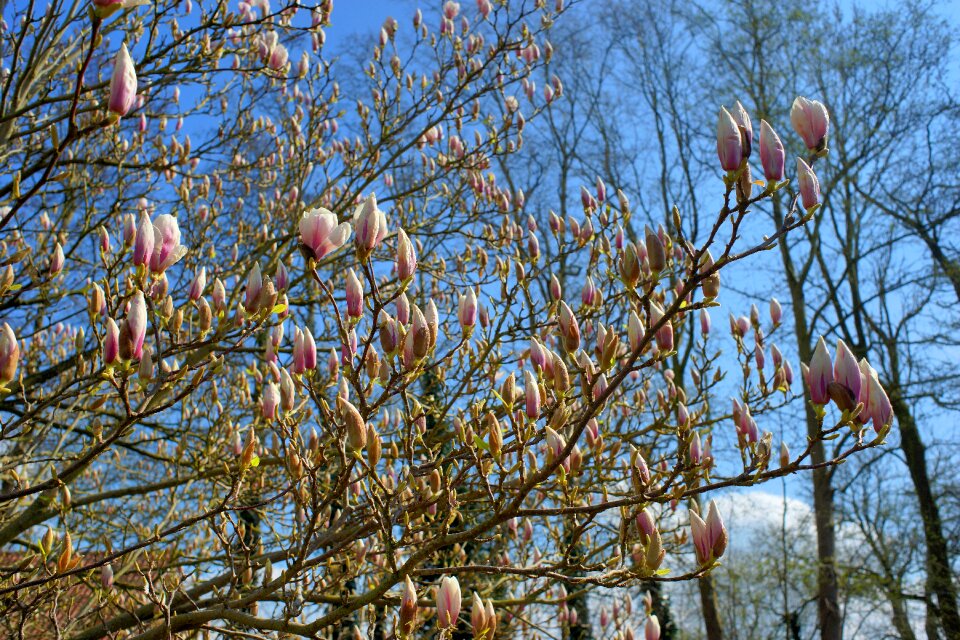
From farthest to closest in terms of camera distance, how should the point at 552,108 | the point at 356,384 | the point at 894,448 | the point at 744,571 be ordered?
1. the point at 744,571
2. the point at 552,108
3. the point at 894,448
4. the point at 356,384

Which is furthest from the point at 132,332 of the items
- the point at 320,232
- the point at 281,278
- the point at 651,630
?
the point at 651,630

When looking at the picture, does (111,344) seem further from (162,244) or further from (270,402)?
(270,402)

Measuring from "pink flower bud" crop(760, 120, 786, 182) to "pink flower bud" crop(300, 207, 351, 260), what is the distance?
2.53ft

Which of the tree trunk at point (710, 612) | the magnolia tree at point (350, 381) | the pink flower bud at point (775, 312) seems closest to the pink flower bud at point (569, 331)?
the magnolia tree at point (350, 381)

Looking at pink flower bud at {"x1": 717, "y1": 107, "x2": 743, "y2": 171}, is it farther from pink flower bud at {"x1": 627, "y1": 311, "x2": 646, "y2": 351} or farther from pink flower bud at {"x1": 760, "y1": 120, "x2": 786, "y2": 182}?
pink flower bud at {"x1": 627, "y1": 311, "x2": 646, "y2": 351}

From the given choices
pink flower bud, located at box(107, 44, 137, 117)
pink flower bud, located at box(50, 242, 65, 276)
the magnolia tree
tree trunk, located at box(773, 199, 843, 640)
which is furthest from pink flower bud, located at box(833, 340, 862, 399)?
tree trunk, located at box(773, 199, 843, 640)

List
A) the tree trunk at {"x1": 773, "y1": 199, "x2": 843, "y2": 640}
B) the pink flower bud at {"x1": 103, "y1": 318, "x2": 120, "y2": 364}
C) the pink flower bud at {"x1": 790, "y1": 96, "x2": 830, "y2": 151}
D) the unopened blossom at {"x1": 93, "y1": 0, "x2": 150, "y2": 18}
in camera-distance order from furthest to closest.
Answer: the tree trunk at {"x1": 773, "y1": 199, "x2": 843, "y2": 640} → the pink flower bud at {"x1": 103, "y1": 318, "x2": 120, "y2": 364} → the pink flower bud at {"x1": 790, "y1": 96, "x2": 830, "y2": 151} → the unopened blossom at {"x1": 93, "y1": 0, "x2": 150, "y2": 18}

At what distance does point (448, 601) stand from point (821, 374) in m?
0.85

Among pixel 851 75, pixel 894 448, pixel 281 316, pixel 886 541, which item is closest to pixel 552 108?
pixel 851 75

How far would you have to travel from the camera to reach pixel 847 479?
37.7ft

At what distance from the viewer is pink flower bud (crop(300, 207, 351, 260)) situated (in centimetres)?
132

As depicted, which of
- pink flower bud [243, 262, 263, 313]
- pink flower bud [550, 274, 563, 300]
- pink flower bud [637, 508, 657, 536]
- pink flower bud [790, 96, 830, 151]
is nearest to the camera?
pink flower bud [790, 96, 830, 151]

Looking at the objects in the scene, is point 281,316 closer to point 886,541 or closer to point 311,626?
point 311,626

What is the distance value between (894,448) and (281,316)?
37.5ft
